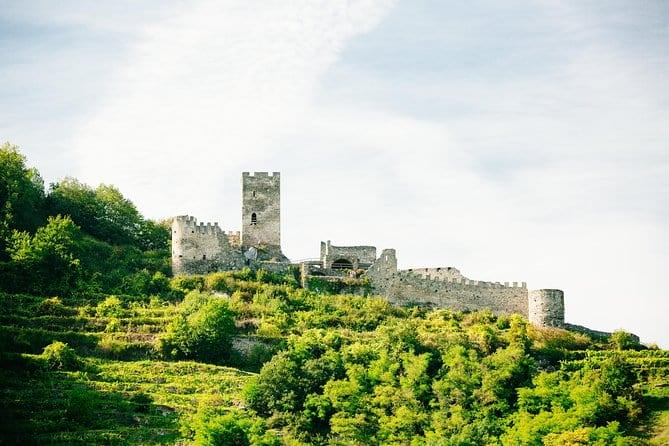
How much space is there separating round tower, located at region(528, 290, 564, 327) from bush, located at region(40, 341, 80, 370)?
20.4 metres

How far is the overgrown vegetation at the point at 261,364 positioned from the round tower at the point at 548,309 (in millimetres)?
1057

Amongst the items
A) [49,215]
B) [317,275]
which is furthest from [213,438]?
[49,215]

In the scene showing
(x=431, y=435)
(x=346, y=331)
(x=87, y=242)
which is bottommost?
(x=431, y=435)

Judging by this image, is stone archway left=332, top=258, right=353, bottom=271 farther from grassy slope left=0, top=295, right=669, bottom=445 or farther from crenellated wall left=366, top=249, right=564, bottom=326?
grassy slope left=0, top=295, right=669, bottom=445

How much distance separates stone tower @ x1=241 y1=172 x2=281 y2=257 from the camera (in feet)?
196

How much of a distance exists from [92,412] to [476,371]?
47.7 ft

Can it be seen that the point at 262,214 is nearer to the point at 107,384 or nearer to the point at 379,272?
the point at 379,272

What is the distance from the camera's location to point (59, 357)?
47719 millimetres

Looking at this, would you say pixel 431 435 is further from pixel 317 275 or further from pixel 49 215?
pixel 49 215

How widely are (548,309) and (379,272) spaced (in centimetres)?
761

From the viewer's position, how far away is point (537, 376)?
4900cm

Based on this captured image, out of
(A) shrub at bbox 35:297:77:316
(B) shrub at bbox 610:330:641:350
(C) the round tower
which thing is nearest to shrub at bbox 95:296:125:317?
(A) shrub at bbox 35:297:77:316

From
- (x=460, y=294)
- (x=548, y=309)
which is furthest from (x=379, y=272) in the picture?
(x=548, y=309)

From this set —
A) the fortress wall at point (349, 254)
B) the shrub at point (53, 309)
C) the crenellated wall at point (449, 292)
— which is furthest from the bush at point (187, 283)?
the crenellated wall at point (449, 292)
